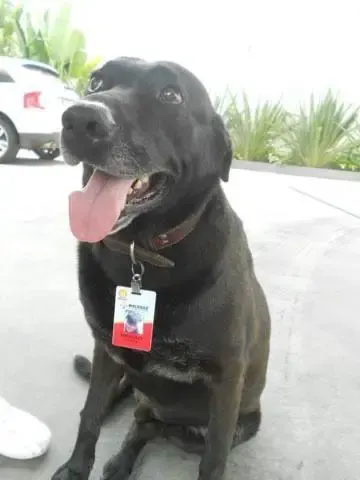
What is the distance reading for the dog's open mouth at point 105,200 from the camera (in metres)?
1.14

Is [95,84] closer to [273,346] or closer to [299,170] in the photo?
[273,346]

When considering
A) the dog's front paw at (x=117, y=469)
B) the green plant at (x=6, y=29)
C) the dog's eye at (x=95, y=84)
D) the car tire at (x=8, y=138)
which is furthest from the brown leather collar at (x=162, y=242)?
the green plant at (x=6, y=29)

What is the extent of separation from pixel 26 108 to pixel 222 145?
573 cm

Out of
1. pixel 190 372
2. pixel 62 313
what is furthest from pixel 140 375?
pixel 62 313

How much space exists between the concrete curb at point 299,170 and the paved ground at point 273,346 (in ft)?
10.7

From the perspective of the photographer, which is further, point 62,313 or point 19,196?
point 19,196

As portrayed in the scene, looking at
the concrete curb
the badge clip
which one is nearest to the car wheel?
the concrete curb

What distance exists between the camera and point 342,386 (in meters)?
1.89

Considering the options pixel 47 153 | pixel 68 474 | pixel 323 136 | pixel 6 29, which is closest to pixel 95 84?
pixel 68 474

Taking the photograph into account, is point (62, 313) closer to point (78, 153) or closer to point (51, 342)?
point (51, 342)

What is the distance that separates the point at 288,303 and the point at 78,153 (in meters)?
1.69

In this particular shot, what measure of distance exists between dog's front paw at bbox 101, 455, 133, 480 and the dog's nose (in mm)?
760

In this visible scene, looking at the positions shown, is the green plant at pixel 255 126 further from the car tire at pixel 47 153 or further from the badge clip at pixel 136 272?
the badge clip at pixel 136 272

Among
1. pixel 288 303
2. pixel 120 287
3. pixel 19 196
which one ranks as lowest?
pixel 19 196
